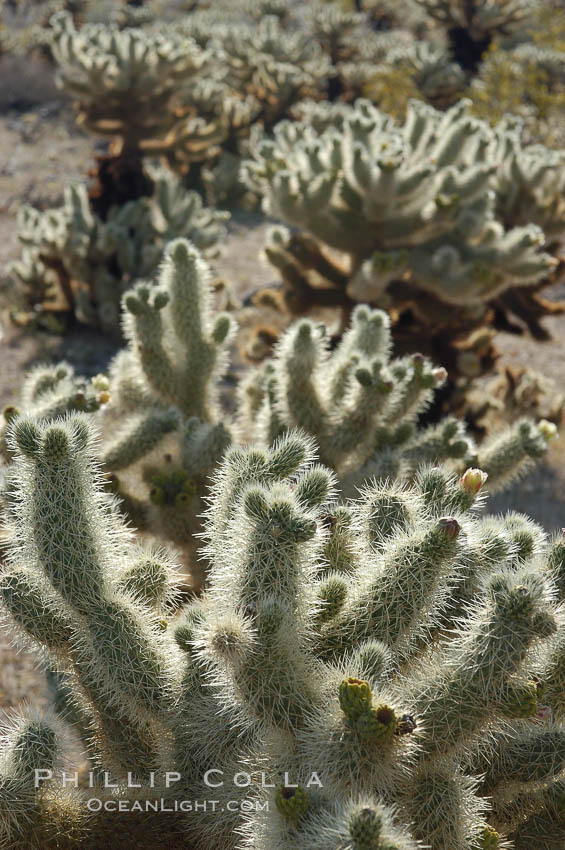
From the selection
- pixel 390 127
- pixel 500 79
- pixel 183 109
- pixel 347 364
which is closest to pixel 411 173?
pixel 390 127

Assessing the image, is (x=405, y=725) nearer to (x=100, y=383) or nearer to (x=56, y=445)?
(x=56, y=445)

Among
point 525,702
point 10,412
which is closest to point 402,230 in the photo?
point 10,412

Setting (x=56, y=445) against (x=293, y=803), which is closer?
(x=293, y=803)

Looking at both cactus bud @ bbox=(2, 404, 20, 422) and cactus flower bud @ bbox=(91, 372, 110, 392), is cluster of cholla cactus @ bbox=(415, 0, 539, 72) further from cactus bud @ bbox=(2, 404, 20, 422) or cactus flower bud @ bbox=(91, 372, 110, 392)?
cactus bud @ bbox=(2, 404, 20, 422)

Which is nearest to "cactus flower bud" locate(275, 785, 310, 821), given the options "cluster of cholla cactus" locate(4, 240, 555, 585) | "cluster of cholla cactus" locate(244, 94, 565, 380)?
"cluster of cholla cactus" locate(4, 240, 555, 585)

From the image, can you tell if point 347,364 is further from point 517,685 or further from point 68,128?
point 68,128
